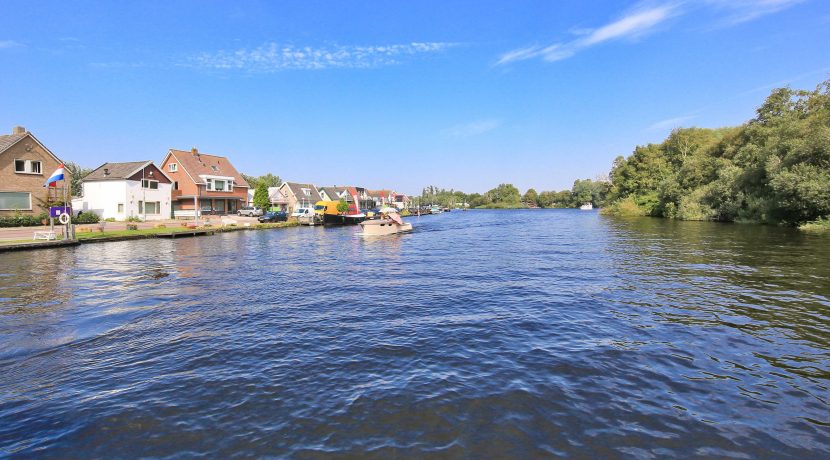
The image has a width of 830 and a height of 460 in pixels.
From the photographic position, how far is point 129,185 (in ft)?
160

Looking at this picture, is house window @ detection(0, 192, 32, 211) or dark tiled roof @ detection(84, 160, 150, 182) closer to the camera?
house window @ detection(0, 192, 32, 211)

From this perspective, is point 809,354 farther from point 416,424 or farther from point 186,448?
point 186,448

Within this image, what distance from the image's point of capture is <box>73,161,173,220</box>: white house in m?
48.5

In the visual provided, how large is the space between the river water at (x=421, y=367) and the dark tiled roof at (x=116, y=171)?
39.4 m

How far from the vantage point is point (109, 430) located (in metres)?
5.64

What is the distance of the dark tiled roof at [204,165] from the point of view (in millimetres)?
63472

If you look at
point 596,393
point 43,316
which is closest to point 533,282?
point 596,393

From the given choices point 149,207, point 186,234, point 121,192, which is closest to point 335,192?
point 149,207

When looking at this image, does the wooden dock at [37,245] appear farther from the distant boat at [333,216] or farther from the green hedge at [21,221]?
the distant boat at [333,216]


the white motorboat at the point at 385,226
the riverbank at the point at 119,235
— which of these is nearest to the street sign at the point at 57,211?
the riverbank at the point at 119,235

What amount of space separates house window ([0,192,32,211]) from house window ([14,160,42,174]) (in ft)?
7.50

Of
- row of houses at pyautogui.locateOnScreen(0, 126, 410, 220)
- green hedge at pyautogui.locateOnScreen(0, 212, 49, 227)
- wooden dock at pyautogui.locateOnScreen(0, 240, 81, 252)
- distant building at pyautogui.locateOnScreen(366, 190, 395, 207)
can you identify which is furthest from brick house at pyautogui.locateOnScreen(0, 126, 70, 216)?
distant building at pyautogui.locateOnScreen(366, 190, 395, 207)

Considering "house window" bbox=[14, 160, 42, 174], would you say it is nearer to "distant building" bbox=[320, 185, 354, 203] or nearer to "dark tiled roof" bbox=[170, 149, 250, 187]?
"dark tiled roof" bbox=[170, 149, 250, 187]

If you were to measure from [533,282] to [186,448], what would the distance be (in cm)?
1290
